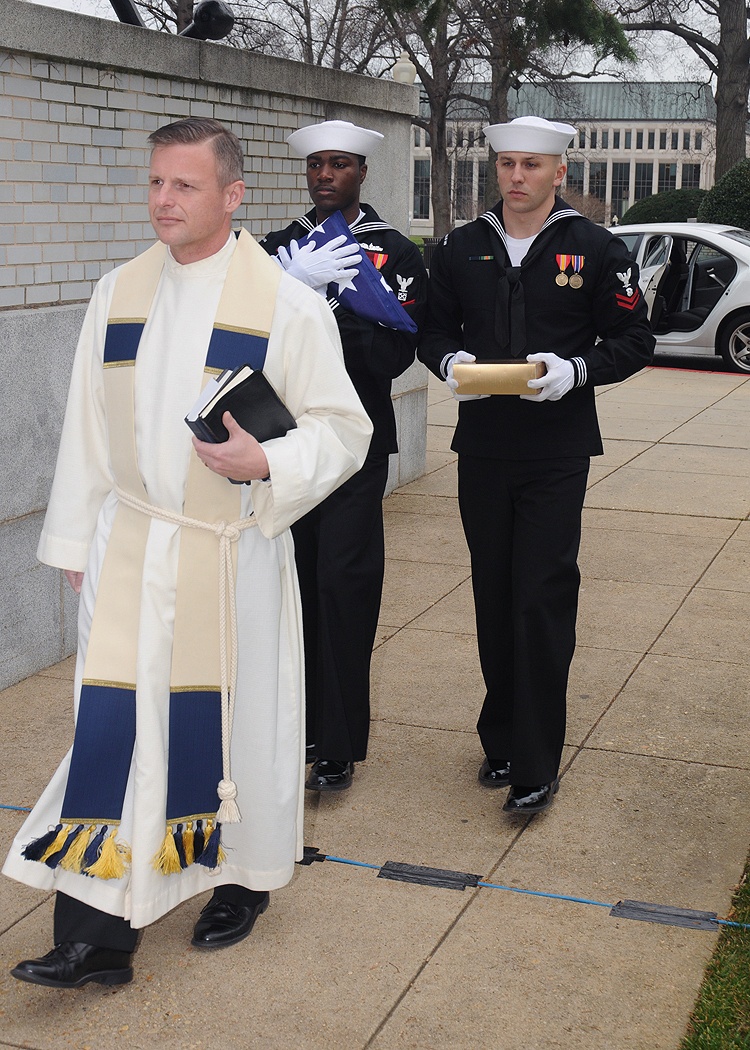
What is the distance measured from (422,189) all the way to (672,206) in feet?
376

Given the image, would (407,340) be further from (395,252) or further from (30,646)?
(30,646)

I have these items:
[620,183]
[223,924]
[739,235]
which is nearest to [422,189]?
[620,183]

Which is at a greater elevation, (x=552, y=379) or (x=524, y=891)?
(x=552, y=379)

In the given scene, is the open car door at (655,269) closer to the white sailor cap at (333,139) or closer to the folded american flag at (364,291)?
the white sailor cap at (333,139)

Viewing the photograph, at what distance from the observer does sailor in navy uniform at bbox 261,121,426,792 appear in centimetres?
445

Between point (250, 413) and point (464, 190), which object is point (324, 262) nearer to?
point (250, 413)

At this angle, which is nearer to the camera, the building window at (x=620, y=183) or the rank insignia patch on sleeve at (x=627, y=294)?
the rank insignia patch on sleeve at (x=627, y=294)

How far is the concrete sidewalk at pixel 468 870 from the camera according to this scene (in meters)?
3.29

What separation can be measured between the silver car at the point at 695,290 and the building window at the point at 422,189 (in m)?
126

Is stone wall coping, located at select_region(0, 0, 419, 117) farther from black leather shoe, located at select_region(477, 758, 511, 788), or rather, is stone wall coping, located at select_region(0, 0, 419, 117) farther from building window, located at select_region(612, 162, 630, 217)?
building window, located at select_region(612, 162, 630, 217)

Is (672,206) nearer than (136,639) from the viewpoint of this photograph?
No

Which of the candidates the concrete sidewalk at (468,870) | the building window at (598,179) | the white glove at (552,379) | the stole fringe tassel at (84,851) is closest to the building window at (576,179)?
the building window at (598,179)

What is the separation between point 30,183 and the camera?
571cm

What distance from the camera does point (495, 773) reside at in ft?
15.6
